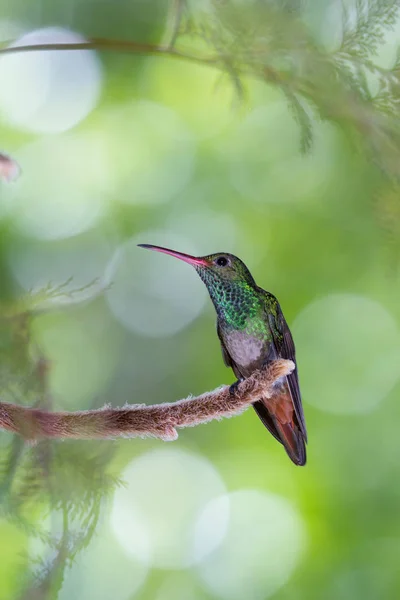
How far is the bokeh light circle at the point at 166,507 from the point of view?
2402 millimetres

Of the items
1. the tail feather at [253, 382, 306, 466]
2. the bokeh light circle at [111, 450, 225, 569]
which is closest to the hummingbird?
the tail feather at [253, 382, 306, 466]

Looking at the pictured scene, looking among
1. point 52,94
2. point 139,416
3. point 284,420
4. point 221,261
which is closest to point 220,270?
point 221,261

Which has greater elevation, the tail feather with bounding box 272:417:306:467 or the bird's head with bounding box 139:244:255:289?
the bird's head with bounding box 139:244:255:289

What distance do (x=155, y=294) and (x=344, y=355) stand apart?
0.90m

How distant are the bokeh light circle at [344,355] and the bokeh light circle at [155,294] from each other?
50cm

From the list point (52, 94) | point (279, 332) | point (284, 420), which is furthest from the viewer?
point (52, 94)

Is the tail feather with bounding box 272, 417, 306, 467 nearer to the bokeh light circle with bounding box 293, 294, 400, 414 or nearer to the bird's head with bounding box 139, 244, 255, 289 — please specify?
the bird's head with bounding box 139, 244, 255, 289

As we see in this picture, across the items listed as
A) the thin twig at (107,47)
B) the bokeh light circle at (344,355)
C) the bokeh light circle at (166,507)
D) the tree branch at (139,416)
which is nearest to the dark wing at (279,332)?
the tree branch at (139,416)

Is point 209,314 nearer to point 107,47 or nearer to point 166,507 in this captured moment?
point 166,507

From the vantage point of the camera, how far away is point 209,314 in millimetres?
2861

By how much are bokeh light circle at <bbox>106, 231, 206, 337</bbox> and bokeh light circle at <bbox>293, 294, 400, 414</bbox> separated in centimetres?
50

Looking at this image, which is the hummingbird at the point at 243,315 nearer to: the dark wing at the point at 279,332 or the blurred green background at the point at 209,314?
the dark wing at the point at 279,332

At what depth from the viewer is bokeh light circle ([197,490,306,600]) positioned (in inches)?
103

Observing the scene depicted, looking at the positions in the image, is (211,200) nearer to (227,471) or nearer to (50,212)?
(50,212)
